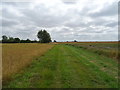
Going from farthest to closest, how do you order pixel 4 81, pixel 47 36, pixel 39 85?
1. pixel 47 36
2. pixel 4 81
3. pixel 39 85

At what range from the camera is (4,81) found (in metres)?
5.13

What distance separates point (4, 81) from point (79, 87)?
11.2 ft

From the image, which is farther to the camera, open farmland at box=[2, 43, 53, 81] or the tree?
the tree

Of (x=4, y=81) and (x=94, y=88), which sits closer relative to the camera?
(x=94, y=88)

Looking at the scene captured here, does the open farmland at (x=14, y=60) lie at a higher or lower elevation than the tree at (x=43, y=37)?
lower

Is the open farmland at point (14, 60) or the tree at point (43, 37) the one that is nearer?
the open farmland at point (14, 60)

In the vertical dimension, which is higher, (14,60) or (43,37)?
(43,37)

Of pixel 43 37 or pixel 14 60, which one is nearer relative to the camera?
pixel 14 60

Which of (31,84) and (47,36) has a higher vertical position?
(47,36)

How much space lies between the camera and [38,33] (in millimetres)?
89250

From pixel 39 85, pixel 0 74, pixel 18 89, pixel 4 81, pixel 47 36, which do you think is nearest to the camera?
pixel 18 89

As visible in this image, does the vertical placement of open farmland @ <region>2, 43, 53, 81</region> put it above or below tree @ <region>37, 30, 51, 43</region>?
below

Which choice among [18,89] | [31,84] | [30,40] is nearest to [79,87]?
[31,84]

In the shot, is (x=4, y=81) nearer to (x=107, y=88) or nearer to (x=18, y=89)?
(x=18, y=89)
